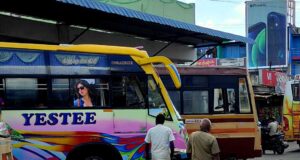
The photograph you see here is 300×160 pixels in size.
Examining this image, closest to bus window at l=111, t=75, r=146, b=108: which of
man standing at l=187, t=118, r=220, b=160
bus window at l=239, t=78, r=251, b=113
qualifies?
man standing at l=187, t=118, r=220, b=160

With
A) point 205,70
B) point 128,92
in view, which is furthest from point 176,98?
point 128,92

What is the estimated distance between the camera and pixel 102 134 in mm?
9992

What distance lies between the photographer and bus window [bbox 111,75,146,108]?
10.2m

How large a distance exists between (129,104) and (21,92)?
216 centimetres

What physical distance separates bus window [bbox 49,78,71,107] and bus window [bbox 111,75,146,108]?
0.94 metres

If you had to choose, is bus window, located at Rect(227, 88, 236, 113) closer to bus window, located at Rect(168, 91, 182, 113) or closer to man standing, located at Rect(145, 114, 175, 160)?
bus window, located at Rect(168, 91, 182, 113)

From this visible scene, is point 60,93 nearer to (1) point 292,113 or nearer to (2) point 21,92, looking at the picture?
(2) point 21,92

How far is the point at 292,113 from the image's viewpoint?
67.3 feet

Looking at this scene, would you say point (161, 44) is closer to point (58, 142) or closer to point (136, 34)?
point (136, 34)

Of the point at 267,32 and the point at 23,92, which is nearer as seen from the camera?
the point at 23,92

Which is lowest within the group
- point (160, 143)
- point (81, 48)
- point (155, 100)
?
point (160, 143)

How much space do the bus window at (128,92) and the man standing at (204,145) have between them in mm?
2787

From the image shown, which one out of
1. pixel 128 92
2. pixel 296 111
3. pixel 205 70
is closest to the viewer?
pixel 128 92

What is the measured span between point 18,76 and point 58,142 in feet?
4.87
